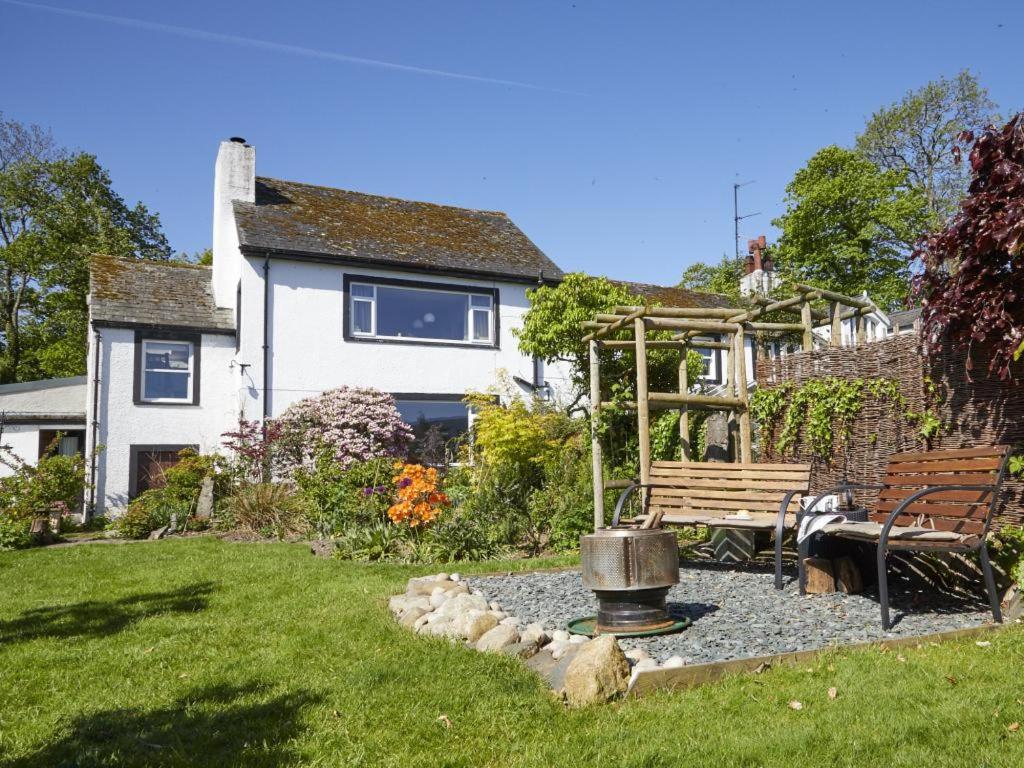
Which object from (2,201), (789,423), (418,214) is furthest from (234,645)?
(2,201)

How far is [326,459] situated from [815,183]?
23.6 m

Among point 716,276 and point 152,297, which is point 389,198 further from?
point 716,276

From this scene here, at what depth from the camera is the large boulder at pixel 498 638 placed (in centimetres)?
468

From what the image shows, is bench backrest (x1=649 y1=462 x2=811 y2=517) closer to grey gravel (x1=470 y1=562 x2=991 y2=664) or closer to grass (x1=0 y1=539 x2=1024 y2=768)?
grey gravel (x1=470 y1=562 x2=991 y2=664)

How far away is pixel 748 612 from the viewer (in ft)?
18.0

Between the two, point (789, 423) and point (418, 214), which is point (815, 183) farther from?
point (789, 423)

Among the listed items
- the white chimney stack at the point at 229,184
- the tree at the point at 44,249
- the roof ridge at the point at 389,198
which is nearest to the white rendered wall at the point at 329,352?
the white chimney stack at the point at 229,184

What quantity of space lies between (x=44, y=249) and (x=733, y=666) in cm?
3461

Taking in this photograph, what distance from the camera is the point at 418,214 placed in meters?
20.1

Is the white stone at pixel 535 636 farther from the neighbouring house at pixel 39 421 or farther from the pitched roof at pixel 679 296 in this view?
the neighbouring house at pixel 39 421

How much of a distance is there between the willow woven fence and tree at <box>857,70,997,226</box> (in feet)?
89.7

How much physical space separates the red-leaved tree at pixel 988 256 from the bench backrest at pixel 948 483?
0.65 meters

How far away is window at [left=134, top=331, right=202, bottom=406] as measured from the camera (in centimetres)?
1588

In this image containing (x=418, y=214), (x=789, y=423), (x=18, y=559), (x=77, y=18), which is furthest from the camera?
(x=418, y=214)
